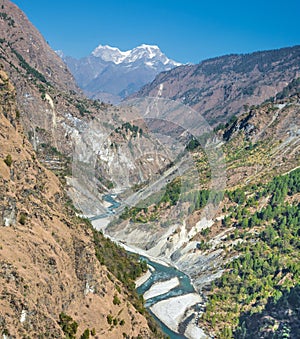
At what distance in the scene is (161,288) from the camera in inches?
3184

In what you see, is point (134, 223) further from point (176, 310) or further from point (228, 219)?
point (176, 310)

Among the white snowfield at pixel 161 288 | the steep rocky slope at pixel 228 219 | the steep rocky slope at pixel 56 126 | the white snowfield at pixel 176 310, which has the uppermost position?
the steep rocky slope at pixel 56 126

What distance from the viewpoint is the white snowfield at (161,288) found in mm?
78031

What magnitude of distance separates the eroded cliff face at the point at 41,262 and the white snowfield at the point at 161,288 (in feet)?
89.8

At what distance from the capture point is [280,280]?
78.1m

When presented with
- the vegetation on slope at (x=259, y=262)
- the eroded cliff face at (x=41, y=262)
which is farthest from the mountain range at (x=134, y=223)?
the vegetation on slope at (x=259, y=262)

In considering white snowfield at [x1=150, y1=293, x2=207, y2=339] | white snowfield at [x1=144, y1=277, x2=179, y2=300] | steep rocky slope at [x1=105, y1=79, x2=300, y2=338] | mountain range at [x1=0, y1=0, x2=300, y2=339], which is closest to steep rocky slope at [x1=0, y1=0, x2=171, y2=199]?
mountain range at [x1=0, y1=0, x2=300, y2=339]

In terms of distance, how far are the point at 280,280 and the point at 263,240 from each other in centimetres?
1409

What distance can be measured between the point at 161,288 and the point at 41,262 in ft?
145

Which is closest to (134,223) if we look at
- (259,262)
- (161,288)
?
(161,288)

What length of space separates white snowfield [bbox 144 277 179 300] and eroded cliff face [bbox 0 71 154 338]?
27.4m

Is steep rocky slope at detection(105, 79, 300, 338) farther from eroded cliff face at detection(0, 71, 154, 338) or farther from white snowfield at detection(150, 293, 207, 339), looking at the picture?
eroded cliff face at detection(0, 71, 154, 338)

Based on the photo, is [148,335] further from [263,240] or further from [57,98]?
[57,98]

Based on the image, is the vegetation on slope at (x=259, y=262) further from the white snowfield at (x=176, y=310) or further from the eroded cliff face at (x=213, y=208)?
the eroded cliff face at (x=213, y=208)
